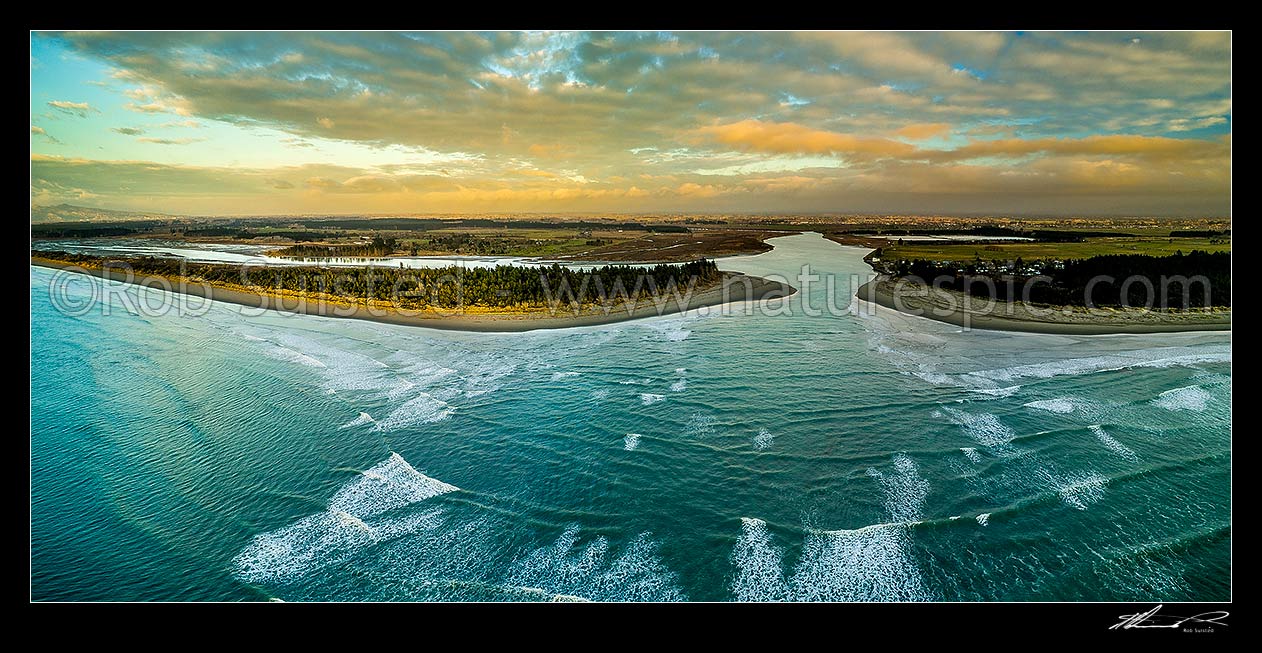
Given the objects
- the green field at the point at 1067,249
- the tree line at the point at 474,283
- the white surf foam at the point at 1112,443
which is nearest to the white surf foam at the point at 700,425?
the white surf foam at the point at 1112,443

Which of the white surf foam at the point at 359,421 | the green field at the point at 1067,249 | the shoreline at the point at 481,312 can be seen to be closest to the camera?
the white surf foam at the point at 359,421

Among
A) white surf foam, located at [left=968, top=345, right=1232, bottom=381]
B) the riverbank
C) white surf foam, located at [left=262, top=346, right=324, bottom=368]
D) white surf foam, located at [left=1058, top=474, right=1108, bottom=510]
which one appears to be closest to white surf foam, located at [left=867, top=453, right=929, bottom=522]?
white surf foam, located at [left=1058, top=474, right=1108, bottom=510]

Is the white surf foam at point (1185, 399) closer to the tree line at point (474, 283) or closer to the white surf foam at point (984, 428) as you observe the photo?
the white surf foam at point (984, 428)

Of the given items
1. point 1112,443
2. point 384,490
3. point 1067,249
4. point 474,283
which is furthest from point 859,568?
point 1067,249

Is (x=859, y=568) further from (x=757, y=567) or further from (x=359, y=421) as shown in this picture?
(x=359, y=421)
